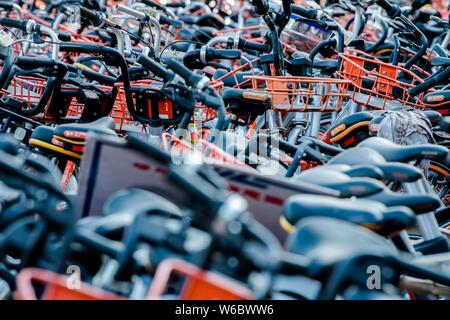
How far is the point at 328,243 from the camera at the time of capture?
6.26 feet

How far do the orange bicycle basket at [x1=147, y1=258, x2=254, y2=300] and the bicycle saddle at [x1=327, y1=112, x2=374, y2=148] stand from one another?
8.58ft

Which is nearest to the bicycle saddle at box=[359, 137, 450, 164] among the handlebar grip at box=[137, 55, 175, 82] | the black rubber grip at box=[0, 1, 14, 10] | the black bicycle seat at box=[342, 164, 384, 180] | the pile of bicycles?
the pile of bicycles

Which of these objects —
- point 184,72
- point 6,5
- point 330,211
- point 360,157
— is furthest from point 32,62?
point 6,5

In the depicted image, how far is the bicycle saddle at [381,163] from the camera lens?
2807 millimetres

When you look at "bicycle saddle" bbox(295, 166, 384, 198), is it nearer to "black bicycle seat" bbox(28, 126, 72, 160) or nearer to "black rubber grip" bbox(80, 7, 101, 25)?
"black bicycle seat" bbox(28, 126, 72, 160)

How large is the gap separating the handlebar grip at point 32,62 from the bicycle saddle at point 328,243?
9.55 feet

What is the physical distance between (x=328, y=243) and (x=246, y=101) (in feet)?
9.80

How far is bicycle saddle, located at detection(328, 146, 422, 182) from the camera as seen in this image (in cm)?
A: 281

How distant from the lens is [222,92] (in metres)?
4.89

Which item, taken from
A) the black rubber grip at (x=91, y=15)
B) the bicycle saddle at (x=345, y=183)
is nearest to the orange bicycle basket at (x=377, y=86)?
the black rubber grip at (x=91, y=15)

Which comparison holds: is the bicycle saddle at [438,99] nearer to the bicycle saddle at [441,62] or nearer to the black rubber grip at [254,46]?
the bicycle saddle at [441,62]
